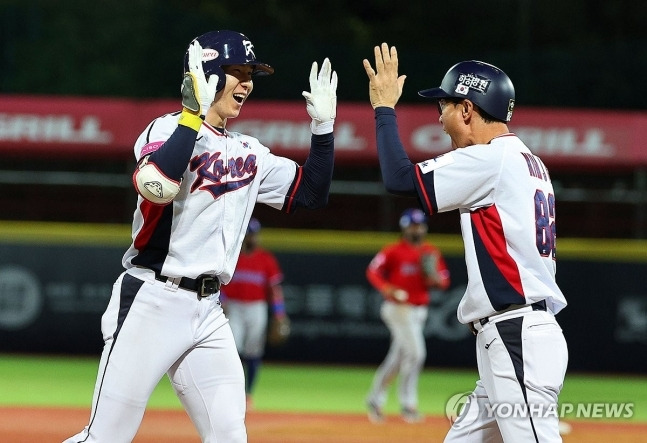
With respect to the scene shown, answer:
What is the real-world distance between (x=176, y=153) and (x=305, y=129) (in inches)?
577

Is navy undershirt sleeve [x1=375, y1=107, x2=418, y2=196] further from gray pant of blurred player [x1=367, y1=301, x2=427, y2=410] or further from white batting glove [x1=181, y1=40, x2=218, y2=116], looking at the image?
gray pant of blurred player [x1=367, y1=301, x2=427, y2=410]

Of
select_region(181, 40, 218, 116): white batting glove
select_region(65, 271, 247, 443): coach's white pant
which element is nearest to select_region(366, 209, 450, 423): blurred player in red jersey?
select_region(65, 271, 247, 443): coach's white pant

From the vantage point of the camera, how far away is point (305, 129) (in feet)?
63.5

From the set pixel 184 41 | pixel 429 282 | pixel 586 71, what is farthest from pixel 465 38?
pixel 429 282

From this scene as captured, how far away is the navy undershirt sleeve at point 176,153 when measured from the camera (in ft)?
15.6

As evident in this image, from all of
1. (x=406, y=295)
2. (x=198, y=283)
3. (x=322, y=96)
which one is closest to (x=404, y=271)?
(x=406, y=295)

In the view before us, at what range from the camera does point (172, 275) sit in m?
4.95

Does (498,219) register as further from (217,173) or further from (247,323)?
(247,323)

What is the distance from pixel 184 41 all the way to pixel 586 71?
747 centimetres

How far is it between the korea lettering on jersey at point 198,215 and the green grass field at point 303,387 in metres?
6.65

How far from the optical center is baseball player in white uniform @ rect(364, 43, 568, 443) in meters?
4.58

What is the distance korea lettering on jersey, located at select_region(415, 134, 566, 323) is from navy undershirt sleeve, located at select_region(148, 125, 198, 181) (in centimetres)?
104

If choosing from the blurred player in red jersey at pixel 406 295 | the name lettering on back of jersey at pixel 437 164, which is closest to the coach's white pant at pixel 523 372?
the name lettering on back of jersey at pixel 437 164

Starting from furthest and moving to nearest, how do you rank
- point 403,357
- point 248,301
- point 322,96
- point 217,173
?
point 248,301 < point 403,357 < point 322,96 < point 217,173
